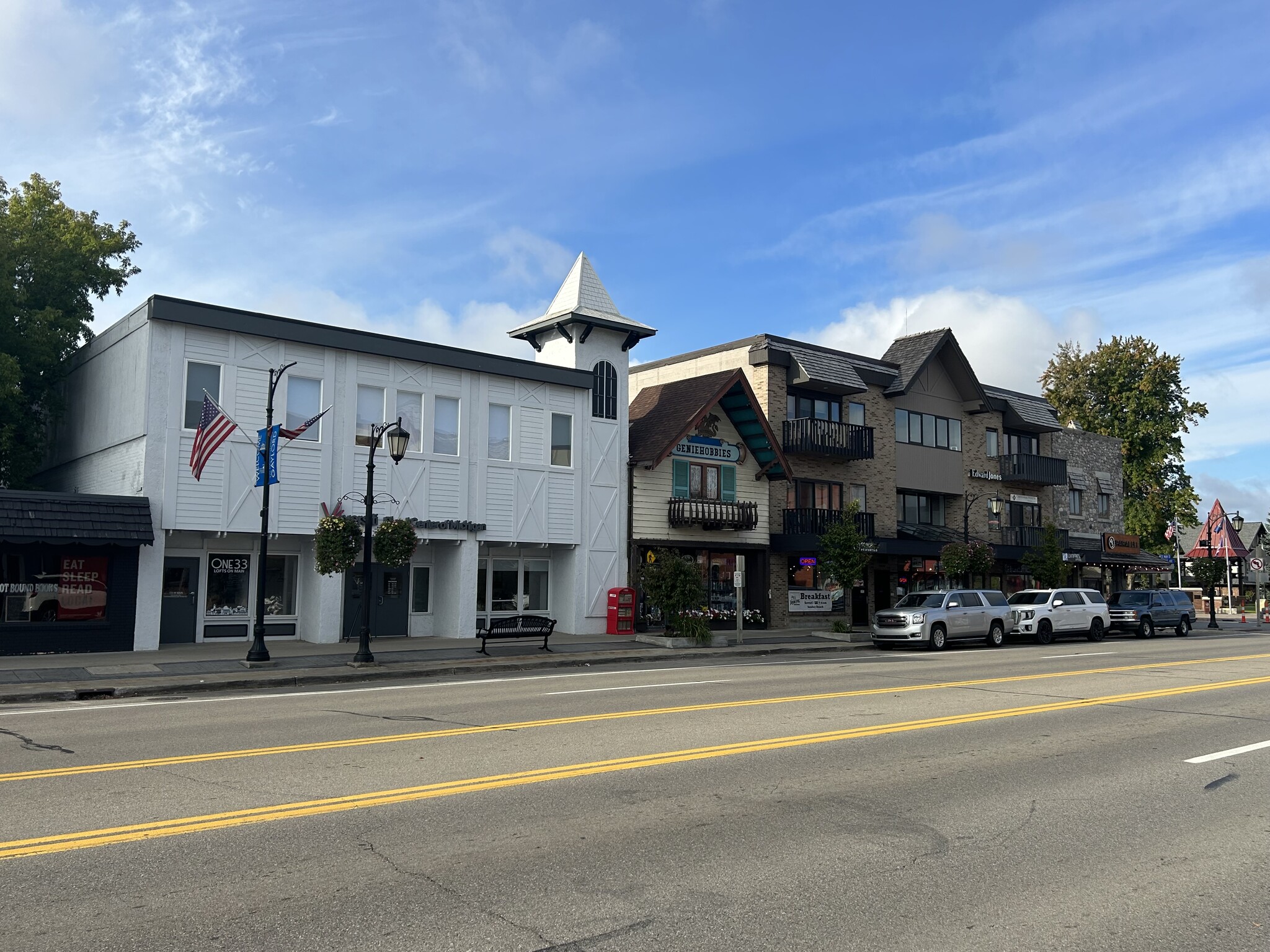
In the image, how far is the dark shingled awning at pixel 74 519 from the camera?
2000 centimetres

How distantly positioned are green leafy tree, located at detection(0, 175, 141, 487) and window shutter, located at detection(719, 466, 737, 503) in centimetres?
1872

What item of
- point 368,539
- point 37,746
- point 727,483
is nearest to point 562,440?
point 727,483

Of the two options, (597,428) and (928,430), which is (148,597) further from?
(928,430)

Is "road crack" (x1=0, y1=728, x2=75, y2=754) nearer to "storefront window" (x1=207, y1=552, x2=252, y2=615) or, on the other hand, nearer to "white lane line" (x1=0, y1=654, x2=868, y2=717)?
"white lane line" (x1=0, y1=654, x2=868, y2=717)

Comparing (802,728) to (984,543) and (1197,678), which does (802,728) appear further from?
(984,543)

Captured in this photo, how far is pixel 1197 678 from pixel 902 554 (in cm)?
1970

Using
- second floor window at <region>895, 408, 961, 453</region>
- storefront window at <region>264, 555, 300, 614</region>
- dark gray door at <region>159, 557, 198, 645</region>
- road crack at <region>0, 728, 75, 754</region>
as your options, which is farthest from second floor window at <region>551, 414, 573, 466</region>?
road crack at <region>0, 728, 75, 754</region>

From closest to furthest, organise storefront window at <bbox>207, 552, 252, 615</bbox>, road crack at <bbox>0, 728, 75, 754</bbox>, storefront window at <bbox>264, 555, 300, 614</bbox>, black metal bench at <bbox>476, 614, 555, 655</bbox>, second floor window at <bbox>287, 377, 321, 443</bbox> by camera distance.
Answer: road crack at <bbox>0, 728, 75, 754</bbox> < black metal bench at <bbox>476, 614, 555, 655</bbox> < storefront window at <bbox>207, 552, 252, 615</bbox> < second floor window at <bbox>287, 377, 321, 443</bbox> < storefront window at <bbox>264, 555, 300, 614</bbox>

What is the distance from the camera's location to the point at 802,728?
11367mm

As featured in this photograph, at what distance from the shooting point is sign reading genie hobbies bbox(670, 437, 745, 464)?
102 ft

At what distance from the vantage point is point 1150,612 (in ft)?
117

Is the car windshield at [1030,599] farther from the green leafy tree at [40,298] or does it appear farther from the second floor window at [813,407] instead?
the green leafy tree at [40,298]


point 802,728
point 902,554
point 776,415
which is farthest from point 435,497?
point 902,554

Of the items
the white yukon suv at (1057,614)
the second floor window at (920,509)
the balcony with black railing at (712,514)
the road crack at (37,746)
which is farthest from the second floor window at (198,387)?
the second floor window at (920,509)
